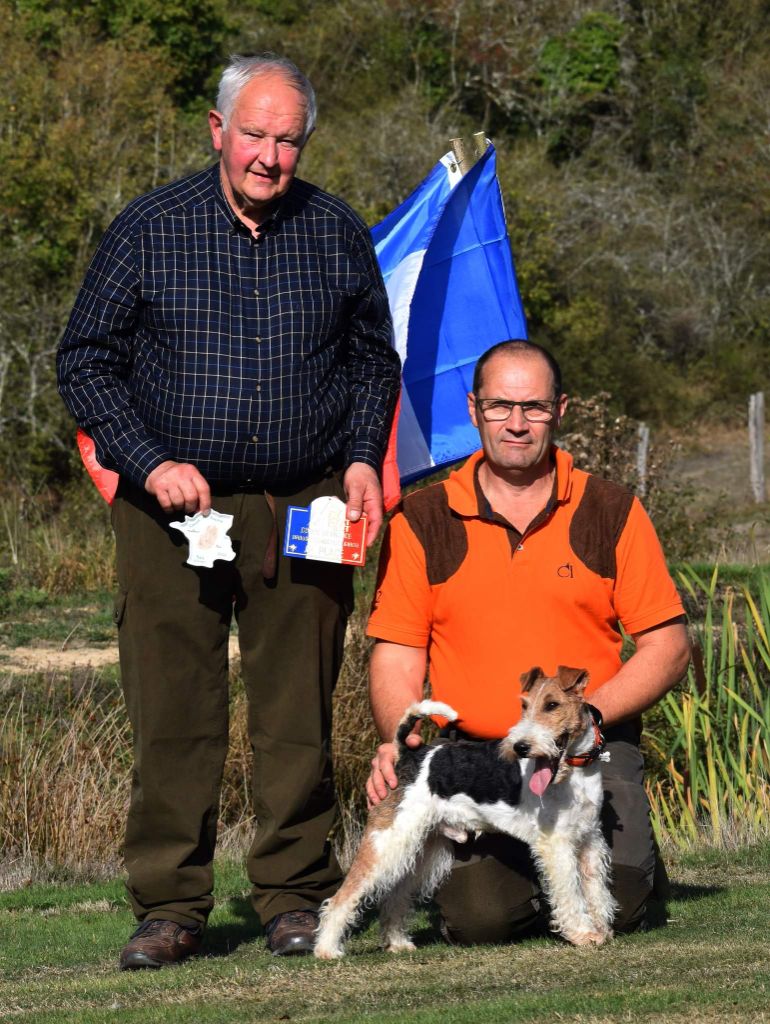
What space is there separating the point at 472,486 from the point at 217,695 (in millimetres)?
1013

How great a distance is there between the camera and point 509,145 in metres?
33.9

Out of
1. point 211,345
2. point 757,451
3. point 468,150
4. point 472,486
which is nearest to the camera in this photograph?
point 211,345

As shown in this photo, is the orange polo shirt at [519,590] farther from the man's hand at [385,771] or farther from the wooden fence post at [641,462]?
the wooden fence post at [641,462]

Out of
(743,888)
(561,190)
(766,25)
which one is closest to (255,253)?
(743,888)

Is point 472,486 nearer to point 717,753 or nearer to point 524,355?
point 524,355

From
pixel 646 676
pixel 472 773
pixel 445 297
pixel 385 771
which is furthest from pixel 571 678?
pixel 445 297

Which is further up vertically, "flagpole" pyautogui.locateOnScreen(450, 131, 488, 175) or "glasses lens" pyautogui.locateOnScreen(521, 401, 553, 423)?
"flagpole" pyautogui.locateOnScreen(450, 131, 488, 175)

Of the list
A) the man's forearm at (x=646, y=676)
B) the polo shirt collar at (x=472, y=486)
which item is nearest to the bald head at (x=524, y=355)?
the polo shirt collar at (x=472, y=486)

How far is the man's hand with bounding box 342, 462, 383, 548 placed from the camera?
15.1 feet

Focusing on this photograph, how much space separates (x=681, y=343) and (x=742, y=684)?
77.2 ft

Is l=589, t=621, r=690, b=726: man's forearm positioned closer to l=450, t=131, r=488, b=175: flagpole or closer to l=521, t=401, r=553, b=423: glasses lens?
l=521, t=401, r=553, b=423: glasses lens

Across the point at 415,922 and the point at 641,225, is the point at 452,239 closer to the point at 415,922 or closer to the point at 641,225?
the point at 415,922


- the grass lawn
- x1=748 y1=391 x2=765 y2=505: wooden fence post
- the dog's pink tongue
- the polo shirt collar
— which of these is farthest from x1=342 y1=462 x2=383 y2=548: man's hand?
x1=748 y1=391 x2=765 y2=505: wooden fence post

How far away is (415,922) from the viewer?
5.28 m
